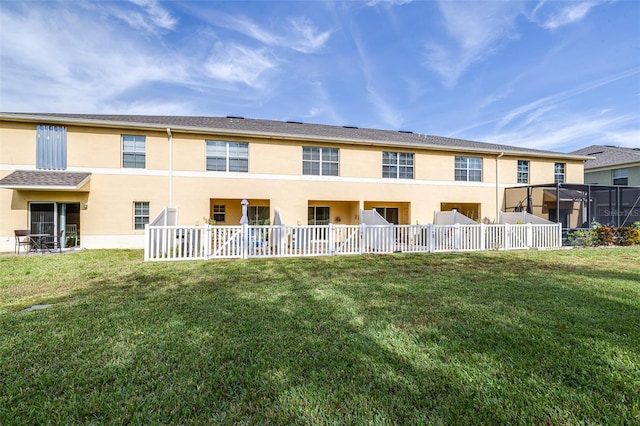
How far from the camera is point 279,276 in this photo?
7.07 m

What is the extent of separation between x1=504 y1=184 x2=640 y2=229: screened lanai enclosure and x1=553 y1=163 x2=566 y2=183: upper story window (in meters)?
1.56

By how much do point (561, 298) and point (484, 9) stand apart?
11873 millimetres

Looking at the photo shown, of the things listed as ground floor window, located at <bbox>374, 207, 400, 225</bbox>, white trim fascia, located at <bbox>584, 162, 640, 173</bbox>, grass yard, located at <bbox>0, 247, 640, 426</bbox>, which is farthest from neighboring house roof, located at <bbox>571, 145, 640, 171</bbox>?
grass yard, located at <bbox>0, 247, 640, 426</bbox>

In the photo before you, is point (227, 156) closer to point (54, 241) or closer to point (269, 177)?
point (269, 177)

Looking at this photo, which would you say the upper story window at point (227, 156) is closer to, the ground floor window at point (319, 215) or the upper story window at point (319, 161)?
the upper story window at point (319, 161)

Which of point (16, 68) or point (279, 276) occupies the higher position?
point (16, 68)

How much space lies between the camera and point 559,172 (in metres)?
18.1

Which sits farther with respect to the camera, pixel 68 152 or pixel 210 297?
pixel 68 152

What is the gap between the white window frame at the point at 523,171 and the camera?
17.5 meters

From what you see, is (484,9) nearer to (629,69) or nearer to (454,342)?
(629,69)

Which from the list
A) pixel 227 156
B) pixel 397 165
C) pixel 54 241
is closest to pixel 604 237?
pixel 397 165

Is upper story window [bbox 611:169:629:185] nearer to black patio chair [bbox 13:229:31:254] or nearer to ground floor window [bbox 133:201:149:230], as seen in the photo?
ground floor window [bbox 133:201:149:230]

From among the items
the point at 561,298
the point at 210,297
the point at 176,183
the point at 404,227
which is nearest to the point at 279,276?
the point at 210,297

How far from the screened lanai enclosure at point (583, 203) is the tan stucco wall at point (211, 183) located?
1.20m
